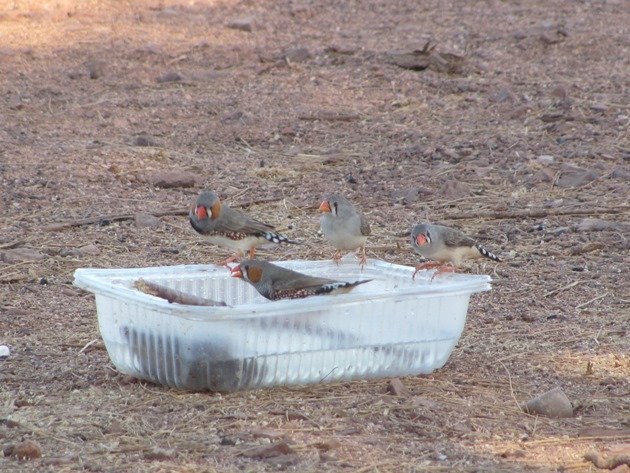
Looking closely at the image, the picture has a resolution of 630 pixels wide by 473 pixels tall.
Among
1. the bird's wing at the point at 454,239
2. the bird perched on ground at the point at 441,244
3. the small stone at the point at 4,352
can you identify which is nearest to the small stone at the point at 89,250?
the small stone at the point at 4,352

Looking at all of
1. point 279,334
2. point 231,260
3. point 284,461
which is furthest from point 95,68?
point 284,461

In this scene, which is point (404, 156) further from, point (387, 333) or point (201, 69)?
point (387, 333)

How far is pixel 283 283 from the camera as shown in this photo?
552 cm

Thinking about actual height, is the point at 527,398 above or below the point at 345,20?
below

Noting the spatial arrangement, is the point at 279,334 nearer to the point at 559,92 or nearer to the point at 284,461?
the point at 284,461

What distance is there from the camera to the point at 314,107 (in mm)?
11508

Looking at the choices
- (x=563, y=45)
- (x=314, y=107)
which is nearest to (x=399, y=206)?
(x=314, y=107)

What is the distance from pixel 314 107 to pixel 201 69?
1621 mm

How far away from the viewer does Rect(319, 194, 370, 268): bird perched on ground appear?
6.41m

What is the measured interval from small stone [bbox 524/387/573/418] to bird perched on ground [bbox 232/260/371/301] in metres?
0.88

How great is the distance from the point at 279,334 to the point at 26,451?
1198 millimetres

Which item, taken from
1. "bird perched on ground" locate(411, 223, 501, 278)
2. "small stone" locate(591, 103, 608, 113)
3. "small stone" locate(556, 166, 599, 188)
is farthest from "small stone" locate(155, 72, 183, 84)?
"bird perched on ground" locate(411, 223, 501, 278)

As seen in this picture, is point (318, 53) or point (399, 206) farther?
point (318, 53)

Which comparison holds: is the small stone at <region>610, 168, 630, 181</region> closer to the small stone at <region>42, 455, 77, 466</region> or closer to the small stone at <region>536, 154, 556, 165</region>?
the small stone at <region>536, 154, 556, 165</region>
